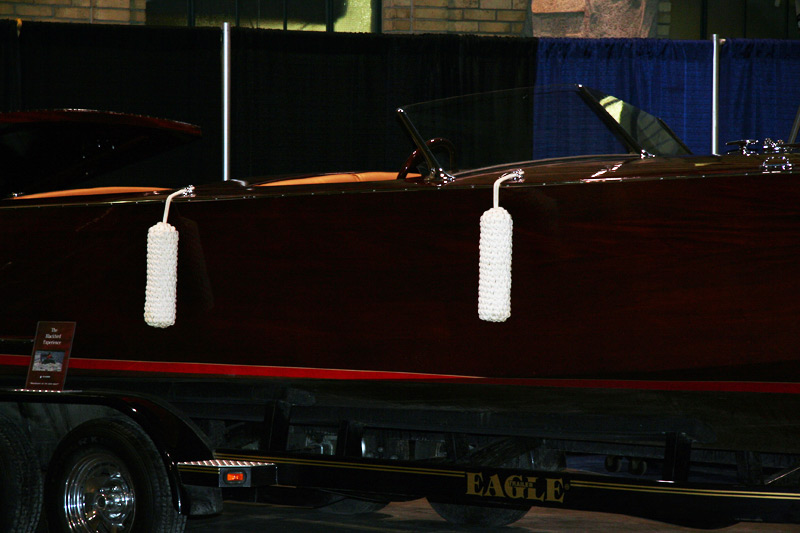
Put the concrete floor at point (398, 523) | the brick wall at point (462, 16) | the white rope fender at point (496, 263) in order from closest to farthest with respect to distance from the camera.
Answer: the white rope fender at point (496, 263)
the concrete floor at point (398, 523)
the brick wall at point (462, 16)

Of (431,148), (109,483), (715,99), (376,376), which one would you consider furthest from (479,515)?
(715,99)

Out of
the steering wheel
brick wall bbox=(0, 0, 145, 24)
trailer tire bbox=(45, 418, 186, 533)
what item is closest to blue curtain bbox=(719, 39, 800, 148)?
the steering wheel

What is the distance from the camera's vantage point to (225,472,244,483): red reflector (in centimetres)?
375

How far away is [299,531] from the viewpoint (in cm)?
477

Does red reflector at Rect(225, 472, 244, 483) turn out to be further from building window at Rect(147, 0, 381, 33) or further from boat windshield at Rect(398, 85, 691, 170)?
building window at Rect(147, 0, 381, 33)

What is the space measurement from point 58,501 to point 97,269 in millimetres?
901

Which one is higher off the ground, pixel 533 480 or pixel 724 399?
pixel 724 399

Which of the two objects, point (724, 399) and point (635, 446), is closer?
point (724, 399)

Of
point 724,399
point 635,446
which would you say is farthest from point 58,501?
point 724,399

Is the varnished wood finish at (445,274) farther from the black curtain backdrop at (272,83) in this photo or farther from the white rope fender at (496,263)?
the black curtain backdrop at (272,83)

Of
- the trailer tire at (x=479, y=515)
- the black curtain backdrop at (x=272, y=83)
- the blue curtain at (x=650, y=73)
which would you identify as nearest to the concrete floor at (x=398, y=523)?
the trailer tire at (x=479, y=515)

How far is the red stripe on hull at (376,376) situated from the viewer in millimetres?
3146

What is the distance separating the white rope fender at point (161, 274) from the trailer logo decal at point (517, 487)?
1297 mm

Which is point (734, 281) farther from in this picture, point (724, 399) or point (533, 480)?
point (533, 480)
